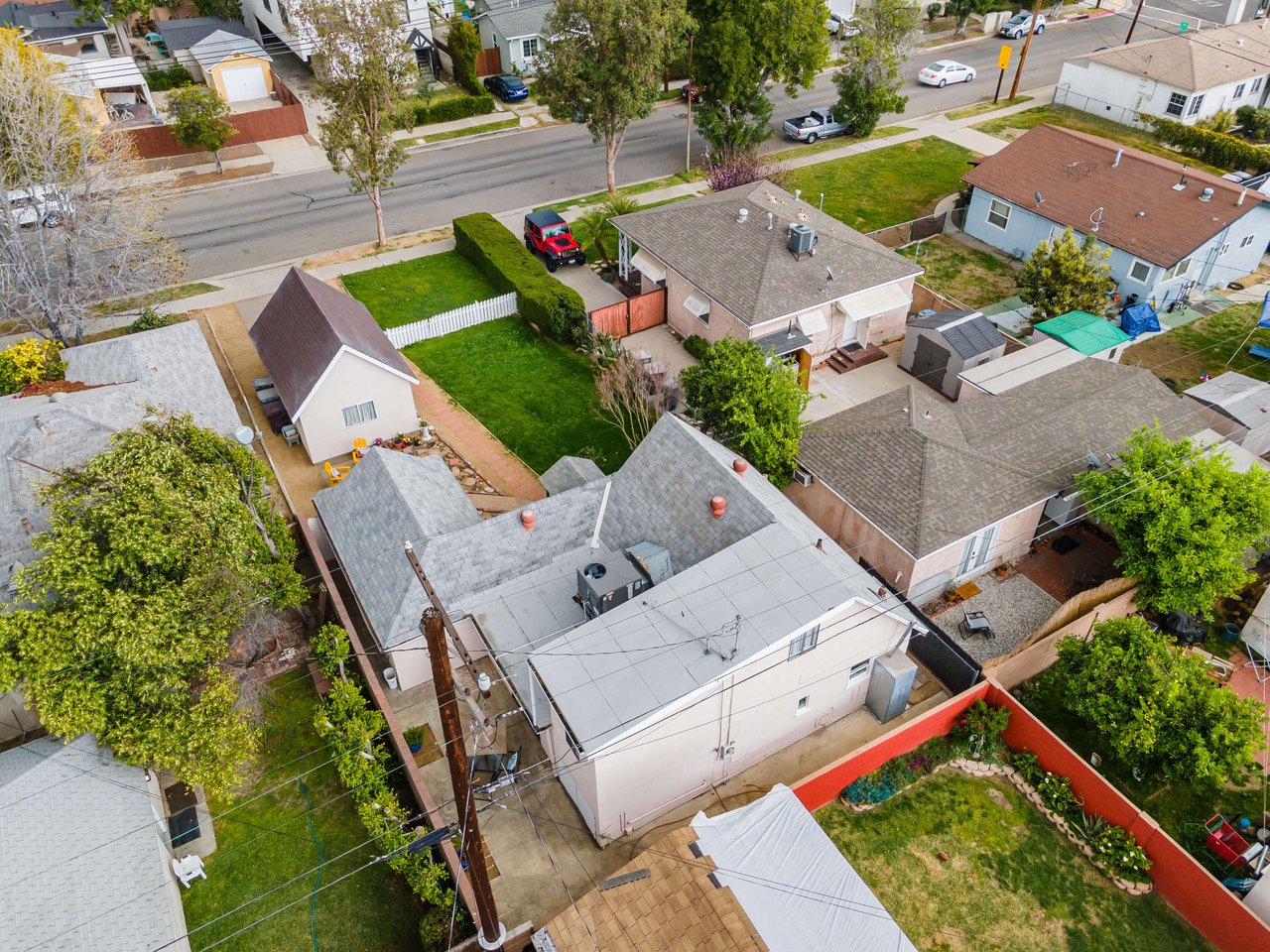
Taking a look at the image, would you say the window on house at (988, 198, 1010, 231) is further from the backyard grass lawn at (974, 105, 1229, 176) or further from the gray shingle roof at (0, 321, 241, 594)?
the gray shingle roof at (0, 321, 241, 594)

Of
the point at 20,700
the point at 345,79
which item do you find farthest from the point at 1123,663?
the point at 345,79

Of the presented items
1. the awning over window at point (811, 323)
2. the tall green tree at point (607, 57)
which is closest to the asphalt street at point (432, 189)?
the tall green tree at point (607, 57)

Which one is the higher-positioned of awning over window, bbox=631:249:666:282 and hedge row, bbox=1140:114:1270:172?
hedge row, bbox=1140:114:1270:172

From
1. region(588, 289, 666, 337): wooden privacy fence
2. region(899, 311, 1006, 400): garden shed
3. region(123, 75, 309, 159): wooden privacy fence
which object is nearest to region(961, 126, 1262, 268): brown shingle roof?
region(899, 311, 1006, 400): garden shed

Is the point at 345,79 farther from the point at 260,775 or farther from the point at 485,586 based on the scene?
the point at 260,775

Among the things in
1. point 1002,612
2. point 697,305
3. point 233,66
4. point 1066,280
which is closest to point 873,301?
point 697,305
